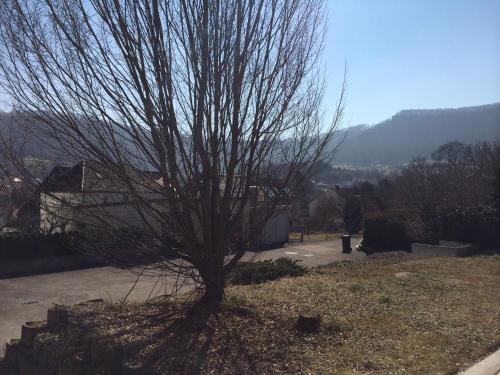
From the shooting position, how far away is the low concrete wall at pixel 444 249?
1864cm

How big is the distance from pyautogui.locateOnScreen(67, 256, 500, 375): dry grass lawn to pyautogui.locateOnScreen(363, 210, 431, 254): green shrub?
13981 millimetres

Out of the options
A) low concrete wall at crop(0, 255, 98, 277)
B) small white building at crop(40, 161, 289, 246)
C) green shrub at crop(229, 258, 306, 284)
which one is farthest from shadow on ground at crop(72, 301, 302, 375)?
low concrete wall at crop(0, 255, 98, 277)

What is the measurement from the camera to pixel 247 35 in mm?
5512

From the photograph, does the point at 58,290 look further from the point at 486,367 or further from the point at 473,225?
the point at 473,225

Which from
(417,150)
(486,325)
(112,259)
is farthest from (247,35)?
(417,150)

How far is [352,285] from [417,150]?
385 ft

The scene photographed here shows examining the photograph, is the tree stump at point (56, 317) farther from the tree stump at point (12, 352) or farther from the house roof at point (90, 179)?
the house roof at point (90, 179)

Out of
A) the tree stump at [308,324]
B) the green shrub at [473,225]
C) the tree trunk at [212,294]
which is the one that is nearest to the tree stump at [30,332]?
the tree trunk at [212,294]

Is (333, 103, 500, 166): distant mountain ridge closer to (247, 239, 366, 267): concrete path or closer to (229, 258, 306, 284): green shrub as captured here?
(247, 239, 366, 267): concrete path

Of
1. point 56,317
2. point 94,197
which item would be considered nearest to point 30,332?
point 56,317

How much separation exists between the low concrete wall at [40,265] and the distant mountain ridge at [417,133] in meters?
83.8

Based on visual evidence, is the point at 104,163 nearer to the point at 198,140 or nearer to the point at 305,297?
the point at 198,140

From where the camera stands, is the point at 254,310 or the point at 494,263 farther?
the point at 494,263

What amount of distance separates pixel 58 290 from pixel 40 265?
16.6 feet
